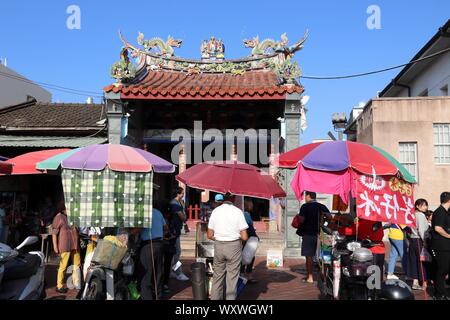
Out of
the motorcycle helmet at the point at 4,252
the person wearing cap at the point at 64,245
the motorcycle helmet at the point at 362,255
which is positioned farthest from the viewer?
the person wearing cap at the point at 64,245

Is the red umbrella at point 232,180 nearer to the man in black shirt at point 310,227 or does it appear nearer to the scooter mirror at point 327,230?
the scooter mirror at point 327,230

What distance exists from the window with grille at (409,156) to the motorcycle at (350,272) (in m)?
9.13

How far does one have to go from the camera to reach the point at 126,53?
441 inches

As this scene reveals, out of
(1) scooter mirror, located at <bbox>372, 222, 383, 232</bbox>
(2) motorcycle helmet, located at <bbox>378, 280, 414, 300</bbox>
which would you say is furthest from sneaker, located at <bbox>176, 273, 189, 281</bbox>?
(2) motorcycle helmet, located at <bbox>378, 280, 414, 300</bbox>

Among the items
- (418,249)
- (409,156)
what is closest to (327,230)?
(418,249)

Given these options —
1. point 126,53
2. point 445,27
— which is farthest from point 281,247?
point 445,27

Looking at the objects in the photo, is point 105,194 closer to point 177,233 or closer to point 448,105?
point 177,233

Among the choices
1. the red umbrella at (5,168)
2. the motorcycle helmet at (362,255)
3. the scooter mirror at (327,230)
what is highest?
the red umbrella at (5,168)

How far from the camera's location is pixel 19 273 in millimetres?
5094

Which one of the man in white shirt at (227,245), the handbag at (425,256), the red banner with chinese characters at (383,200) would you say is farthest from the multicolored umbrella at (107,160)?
the handbag at (425,256)

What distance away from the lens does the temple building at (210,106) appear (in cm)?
1078

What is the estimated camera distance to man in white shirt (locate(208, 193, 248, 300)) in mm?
5762

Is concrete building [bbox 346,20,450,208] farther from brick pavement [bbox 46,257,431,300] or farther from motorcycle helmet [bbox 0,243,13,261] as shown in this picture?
motorcycle helmet [bbox 0,243,13,261]

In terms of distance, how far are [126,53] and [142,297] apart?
731cm
